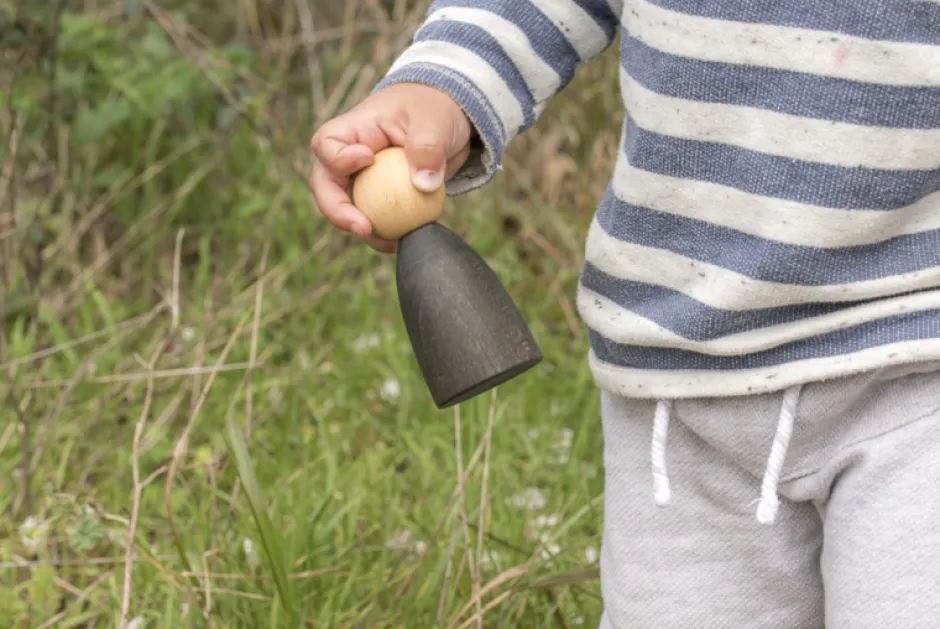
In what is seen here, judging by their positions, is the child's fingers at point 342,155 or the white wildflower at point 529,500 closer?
the child's fingers at point 342,155

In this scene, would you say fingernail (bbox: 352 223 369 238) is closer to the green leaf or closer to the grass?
the grass

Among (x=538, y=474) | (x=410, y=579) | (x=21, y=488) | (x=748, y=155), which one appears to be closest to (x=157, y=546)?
(x=21, y=488)

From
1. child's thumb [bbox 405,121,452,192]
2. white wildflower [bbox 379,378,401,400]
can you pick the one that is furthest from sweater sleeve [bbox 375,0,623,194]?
white wildflower [bbox 379,378,401,400]

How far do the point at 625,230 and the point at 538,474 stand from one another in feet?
2.99

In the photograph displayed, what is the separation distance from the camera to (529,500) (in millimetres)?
2100

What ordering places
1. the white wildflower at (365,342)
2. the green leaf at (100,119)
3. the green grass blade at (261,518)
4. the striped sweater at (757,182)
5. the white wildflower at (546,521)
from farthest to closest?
the green leaf at (100,119) < the white wildflower at (365,342) < the white wildflower at (546,521) < the green grass blade at (261,518) < the striped sweater at (757,182)

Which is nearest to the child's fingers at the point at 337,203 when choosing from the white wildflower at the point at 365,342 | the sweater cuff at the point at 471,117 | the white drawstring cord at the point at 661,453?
the sweater cuff at the point at 471,117

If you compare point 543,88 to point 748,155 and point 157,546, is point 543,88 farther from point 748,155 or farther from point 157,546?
point 157,546

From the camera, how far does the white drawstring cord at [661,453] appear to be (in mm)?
1380

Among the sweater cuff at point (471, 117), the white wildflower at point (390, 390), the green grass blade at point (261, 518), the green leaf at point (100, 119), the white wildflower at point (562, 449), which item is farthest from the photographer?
the green leaf at point (100, 119)

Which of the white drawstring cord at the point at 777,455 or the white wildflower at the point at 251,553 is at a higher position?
the white drawstring cord at the point at 777,455

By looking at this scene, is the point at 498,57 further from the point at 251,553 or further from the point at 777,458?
the point at 251,553

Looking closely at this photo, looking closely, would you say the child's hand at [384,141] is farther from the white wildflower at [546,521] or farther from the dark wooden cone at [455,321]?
the white wildflower at [546,521]

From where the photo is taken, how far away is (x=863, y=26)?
1.18 metres
